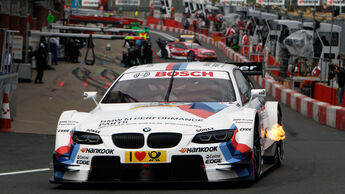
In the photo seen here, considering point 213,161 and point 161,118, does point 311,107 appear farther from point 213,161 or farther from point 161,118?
point 213,161

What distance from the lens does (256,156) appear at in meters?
7.84

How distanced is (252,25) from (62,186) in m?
41.8

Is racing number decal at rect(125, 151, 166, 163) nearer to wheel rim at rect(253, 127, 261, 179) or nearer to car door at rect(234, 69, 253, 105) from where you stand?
wheel rim at rect(253, 127, 261, 179)

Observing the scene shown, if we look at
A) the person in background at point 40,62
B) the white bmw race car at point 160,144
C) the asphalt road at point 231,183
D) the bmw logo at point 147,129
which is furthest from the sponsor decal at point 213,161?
the person in background at point 40,62

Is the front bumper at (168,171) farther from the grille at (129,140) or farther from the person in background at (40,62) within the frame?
the person in background at (40,62)

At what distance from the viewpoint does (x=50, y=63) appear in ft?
126

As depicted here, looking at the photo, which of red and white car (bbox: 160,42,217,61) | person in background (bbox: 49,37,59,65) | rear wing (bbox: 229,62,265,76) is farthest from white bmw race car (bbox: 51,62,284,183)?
red and white car (bbox: 160,42,217,61)

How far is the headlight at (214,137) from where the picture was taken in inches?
287

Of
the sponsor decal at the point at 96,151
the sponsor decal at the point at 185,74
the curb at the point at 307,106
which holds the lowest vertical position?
the curb at the point at 307,106

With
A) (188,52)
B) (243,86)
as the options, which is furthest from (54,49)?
(243,86)

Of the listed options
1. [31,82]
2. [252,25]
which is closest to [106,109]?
[31,82]

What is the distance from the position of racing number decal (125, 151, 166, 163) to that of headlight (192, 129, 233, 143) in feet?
1.16

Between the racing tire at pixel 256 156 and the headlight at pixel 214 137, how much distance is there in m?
0.38

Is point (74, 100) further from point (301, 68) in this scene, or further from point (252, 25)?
point (252, 25)
